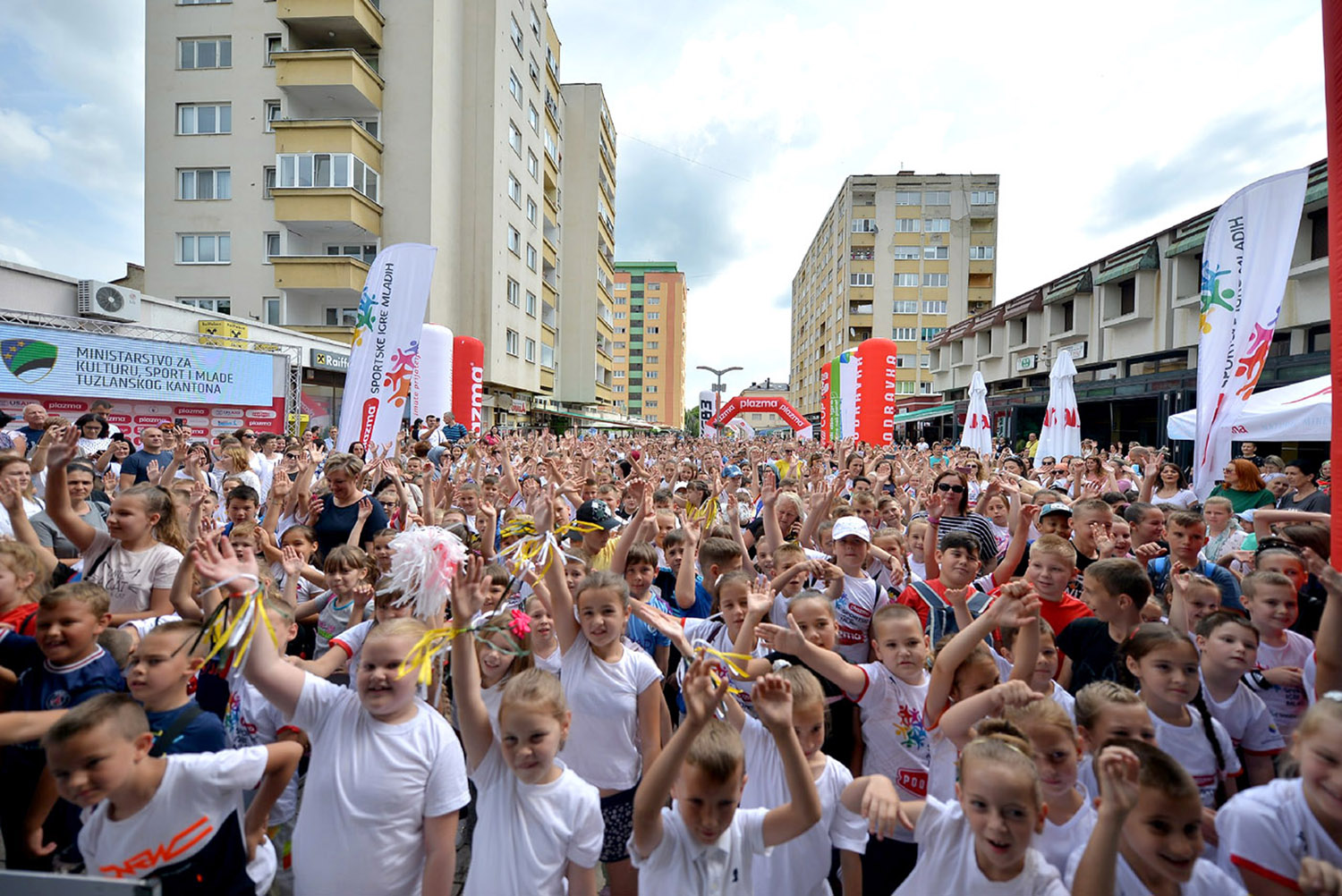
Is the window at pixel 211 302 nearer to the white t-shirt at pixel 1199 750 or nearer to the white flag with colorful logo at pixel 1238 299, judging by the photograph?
the white flag with colorful logo at pixel 1238 299

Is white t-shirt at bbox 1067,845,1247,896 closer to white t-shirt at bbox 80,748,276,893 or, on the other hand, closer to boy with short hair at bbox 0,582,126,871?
white t-shirt at bbox 80,748,276,893

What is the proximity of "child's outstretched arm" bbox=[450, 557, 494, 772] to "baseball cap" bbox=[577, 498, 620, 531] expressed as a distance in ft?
7.65

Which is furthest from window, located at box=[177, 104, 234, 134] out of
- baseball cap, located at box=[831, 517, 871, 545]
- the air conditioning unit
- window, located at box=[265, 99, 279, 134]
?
baseball cap, located at box=[831, 517, 871, 545]

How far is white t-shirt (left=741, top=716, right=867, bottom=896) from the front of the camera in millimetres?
2189

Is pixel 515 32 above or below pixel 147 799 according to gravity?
above

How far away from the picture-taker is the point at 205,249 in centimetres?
2114

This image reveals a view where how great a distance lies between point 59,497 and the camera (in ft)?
12.6

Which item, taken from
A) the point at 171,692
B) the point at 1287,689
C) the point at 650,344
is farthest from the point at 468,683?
the point at 650,344

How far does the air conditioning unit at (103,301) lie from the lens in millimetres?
12297

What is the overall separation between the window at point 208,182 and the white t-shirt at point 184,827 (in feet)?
81.1

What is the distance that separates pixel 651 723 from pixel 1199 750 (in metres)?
2.10

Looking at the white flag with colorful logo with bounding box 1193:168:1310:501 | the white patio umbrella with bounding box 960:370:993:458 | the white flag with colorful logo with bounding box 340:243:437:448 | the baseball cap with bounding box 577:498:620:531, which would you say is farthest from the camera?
the white patio umbrella with bounding box 960:370:993:458

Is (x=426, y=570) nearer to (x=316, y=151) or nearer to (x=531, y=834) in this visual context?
(x=531, y=834)

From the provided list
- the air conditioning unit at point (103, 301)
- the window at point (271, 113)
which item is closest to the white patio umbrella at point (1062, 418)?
the air conditioning unit at point (103, 301)
